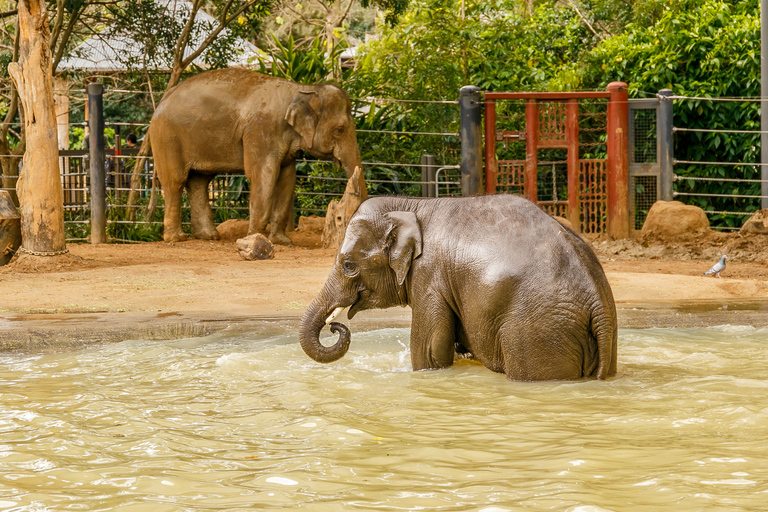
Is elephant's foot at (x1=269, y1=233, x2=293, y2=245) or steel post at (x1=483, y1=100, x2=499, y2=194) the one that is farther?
elephant's foot at (x1=269, y1=233, x2=293, y2=245)

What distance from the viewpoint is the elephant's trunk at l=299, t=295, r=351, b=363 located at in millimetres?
5176

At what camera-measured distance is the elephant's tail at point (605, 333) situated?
4.64 metres

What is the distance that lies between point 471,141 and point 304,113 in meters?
2.19

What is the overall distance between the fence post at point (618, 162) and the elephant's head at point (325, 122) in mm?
3243

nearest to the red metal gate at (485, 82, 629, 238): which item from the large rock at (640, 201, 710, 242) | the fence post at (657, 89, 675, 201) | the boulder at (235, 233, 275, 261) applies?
the fence post at (657, 89, 675, 201)

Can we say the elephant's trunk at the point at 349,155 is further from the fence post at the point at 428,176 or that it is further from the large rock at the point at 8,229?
the large rock at the point at 8,229

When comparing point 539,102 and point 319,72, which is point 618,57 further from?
point 319,72

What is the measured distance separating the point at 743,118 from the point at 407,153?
189 inches

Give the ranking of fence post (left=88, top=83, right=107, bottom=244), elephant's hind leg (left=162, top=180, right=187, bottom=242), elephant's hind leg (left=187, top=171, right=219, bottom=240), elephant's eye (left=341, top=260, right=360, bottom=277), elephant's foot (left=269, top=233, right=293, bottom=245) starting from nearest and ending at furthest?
1. elephant's eye (left=341, top=260, right=360, bottom=277)
2. elephant's foot (left=269, top=233, right=293, bottom=245)
3. fence post (left=88, top=83, right=107, bottom=244)
4. elephant's hind leg (left=162, top=180, right=187, bottom=242)
5. elephant's hind leg (left=187, top=171, right=219, bottom=240)

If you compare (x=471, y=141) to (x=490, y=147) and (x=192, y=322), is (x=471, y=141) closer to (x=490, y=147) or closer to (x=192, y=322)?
(x=490, y=147)

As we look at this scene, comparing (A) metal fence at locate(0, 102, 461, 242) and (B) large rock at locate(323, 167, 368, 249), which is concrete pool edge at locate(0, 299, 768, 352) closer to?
(B) large rock at locate(323, 167, 368, 249)

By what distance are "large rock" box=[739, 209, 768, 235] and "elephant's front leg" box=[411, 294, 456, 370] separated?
7374 mm

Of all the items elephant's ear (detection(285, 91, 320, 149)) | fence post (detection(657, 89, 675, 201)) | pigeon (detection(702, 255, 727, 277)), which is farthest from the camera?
elephant's ear (detection(285, 91, 320, 149))

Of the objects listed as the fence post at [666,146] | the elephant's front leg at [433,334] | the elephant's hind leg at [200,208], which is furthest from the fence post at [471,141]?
the elephant's front leg at [433,334]
